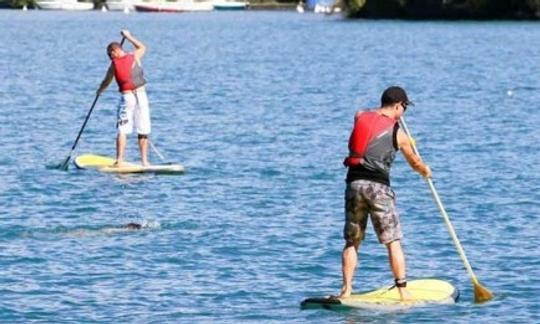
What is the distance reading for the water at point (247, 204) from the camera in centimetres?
1858

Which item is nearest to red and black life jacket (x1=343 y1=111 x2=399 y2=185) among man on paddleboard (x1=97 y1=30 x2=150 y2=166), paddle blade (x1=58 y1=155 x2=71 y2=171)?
man on paddleboard (x1=97 y1=30 x2=150 y2=166)

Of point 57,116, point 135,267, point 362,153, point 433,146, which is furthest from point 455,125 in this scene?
point 362,153

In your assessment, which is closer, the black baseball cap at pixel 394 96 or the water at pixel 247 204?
the black baseball cap at pixel 394 96

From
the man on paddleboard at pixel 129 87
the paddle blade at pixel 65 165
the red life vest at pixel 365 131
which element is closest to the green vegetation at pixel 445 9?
the paddle blade at pixel 65 165

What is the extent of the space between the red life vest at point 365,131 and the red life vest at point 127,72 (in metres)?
11.3

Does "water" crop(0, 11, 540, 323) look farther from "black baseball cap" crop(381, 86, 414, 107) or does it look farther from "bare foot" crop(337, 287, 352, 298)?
"black baseball cap" crop(381, 86, 414, 107)

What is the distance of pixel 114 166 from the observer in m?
29.3

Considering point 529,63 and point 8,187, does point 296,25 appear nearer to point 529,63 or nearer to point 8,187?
point 529,63

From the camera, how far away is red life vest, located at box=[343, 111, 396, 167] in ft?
55.7

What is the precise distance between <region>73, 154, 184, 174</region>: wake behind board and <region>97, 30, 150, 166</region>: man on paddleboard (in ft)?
1.27

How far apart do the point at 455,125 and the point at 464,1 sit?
91.8m

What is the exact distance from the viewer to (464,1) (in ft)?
428

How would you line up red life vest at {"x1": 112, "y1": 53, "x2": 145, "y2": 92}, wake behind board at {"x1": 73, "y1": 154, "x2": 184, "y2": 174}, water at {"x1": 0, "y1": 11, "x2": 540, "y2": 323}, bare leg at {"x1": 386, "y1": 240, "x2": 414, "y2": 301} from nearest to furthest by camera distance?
1. bare leg at {"x1": 386, "y1": 240, "x2": 414, "y2": 301}
2. water at {"x1": 0, "y1": 11, "x2": 540, "y2": 323}
3. red life vest at {"x1": 112, "y1": 53, "x2": 145, "y2": 92}
4. wake behind board at {"x1": 73, "y1": 154, "x2": 184, "y2": 174}

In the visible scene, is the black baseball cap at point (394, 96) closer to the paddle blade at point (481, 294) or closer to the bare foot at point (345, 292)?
the bare foot at point (345, 292)
